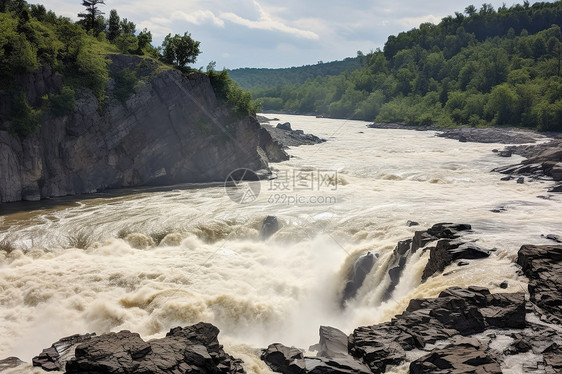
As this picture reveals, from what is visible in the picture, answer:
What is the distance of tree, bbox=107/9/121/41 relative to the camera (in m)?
52.3

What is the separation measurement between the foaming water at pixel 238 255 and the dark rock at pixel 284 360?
1.65ft

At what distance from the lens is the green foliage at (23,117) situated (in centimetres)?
3150

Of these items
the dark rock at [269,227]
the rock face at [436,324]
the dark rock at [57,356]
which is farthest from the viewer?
the dark rock at [269,227]

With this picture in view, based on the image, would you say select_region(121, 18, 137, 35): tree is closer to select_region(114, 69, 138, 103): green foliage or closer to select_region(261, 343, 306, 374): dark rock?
select_region(114, 69, 138, 103): green foliage

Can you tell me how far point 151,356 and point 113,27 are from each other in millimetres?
49825

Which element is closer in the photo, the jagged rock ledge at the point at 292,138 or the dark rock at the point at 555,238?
the dark rock at the point at 555,238

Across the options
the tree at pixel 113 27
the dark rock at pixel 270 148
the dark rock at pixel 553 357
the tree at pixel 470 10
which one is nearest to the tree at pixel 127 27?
the tree at pixel 113 27

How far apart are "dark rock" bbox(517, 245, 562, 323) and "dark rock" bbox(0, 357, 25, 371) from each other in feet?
54.4

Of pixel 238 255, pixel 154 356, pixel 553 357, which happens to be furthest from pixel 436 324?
pixel 238 255

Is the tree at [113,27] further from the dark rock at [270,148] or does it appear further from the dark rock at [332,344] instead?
the dark rock at [332,344]

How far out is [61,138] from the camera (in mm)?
34156

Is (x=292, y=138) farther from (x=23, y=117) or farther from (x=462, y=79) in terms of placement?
(x=462, y=79)

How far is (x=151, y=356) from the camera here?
11750 millimetres

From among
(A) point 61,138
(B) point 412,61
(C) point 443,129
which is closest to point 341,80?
(B) point 412,61
